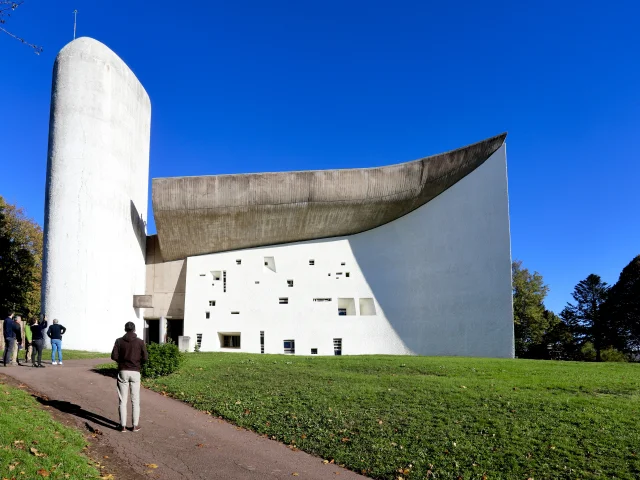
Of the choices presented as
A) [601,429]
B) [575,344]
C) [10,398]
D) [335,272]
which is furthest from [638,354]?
[10,398]

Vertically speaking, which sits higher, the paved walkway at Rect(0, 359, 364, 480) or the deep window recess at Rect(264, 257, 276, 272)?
the deep window recess at Rect(264, 257, 276, 272)

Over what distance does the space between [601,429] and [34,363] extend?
47.0ft

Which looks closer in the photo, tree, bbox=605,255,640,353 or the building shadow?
the building shadow

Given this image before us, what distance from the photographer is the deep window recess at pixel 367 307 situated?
24.7 metres

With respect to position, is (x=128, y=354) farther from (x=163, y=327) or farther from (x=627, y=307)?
(x=627, y=307)

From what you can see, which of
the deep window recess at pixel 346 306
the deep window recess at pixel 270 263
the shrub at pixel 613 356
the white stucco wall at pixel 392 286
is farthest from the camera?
the shrub at pixel 613 356

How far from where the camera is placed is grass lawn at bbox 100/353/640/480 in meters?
6.20

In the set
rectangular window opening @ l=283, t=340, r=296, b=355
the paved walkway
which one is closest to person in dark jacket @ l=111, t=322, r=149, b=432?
the paved walkway

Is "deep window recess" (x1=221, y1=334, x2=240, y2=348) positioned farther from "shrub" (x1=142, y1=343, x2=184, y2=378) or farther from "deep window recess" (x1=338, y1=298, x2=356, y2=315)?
"shrub" (x1=142, y1=343, x2=184, y2=378)

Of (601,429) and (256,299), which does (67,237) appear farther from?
(601,429)

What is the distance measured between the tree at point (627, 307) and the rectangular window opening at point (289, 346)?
2799 cm

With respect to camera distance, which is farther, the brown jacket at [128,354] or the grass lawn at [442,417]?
the brown jacket at [128,354]

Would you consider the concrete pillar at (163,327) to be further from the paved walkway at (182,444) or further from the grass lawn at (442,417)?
the paved walkway at (182,444)

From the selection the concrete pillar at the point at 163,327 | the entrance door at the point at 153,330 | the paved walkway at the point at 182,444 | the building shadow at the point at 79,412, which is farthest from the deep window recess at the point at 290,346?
the building shadow at the point at 79,412
